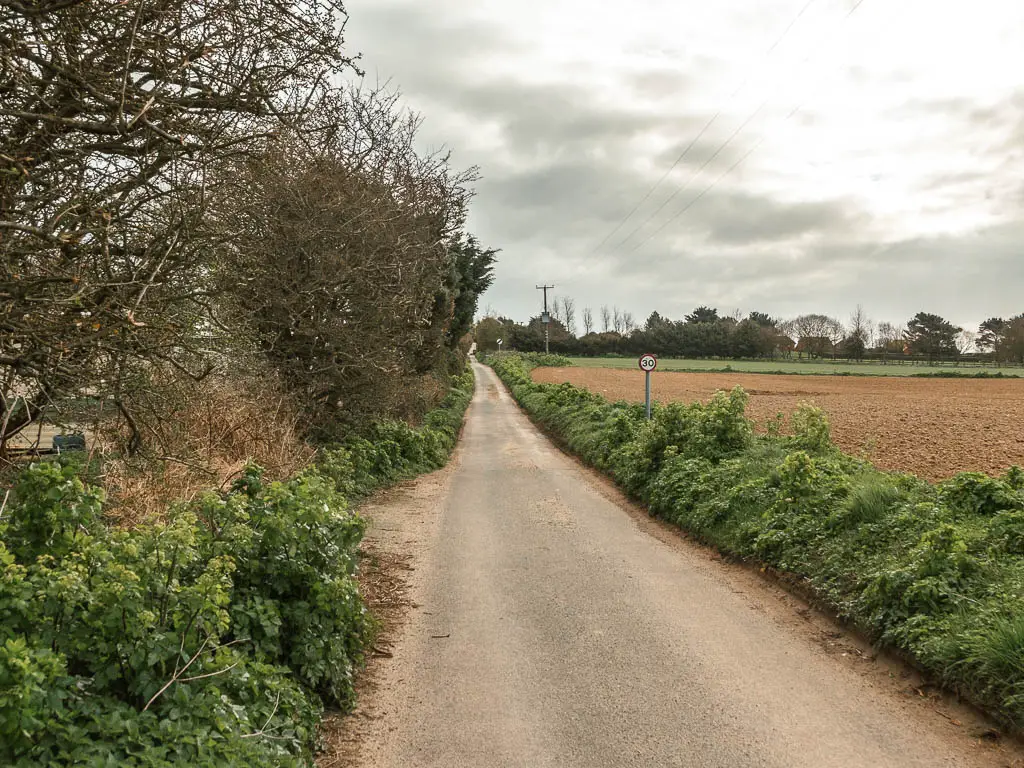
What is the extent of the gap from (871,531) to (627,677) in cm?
368

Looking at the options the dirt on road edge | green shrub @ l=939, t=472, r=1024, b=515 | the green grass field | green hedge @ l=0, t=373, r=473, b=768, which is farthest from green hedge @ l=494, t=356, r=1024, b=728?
the green grass field

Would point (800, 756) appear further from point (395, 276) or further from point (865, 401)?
point (865, 401)

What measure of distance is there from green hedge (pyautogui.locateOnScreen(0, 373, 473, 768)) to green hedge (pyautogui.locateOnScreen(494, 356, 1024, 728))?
14.5 feet

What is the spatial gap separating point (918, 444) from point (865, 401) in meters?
21.6

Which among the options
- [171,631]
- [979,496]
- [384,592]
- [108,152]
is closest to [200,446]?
[384,592]

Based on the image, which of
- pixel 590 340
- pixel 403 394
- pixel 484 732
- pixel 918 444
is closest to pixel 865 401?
pixel 918 444

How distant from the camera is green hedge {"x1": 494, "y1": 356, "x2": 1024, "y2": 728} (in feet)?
17.7

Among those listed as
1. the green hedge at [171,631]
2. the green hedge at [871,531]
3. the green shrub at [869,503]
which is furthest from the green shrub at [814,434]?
the green hedge at [171,631]

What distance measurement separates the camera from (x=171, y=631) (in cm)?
381

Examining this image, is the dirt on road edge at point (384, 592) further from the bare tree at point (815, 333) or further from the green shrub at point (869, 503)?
the bare tree at point (815, 333)

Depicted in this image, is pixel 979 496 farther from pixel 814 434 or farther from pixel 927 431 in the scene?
pixel 927 431

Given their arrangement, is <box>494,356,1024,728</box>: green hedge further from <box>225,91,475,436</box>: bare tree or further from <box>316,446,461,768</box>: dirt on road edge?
<box>225,91,475,436</box>: bare tree

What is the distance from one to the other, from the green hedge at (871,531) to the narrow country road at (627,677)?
1.26ft

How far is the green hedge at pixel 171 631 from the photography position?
122 inches
